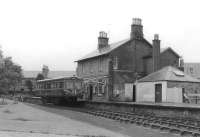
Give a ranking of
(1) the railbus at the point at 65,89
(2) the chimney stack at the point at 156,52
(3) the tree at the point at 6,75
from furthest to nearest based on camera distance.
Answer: (2) the chimney stack at the point at 156,52 → (3) the tree at the point at 6,75 → (1) the railbus at the point at 65,89

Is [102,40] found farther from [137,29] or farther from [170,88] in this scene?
[170,88]

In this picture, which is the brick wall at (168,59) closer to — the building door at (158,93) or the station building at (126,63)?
the station building at (126,63)

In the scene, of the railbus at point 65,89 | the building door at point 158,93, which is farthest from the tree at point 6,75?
the building door at point 158,93

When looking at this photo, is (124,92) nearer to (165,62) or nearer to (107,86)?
(107,86)

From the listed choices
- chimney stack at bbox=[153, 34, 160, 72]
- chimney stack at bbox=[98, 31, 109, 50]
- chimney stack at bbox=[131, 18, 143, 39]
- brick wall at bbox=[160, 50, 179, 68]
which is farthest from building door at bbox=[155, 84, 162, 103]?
chimney stack at bbox=[98, 31, 109, 50]

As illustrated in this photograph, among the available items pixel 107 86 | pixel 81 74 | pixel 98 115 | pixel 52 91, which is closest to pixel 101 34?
pixel 81 74

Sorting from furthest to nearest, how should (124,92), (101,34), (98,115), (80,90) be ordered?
(101,34)
(124,92)
(80,90)
(98,115)

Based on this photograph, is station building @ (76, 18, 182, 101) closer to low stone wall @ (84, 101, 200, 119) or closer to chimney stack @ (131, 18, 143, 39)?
chimney stack @ (131, 18, 143, 39)

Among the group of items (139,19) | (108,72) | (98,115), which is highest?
(139,19)

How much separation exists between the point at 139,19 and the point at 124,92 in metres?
9.66

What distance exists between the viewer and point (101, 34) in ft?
171

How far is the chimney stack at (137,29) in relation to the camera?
149 ft

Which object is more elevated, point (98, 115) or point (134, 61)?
point (134, 61)

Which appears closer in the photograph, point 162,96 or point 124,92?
point 162,96
